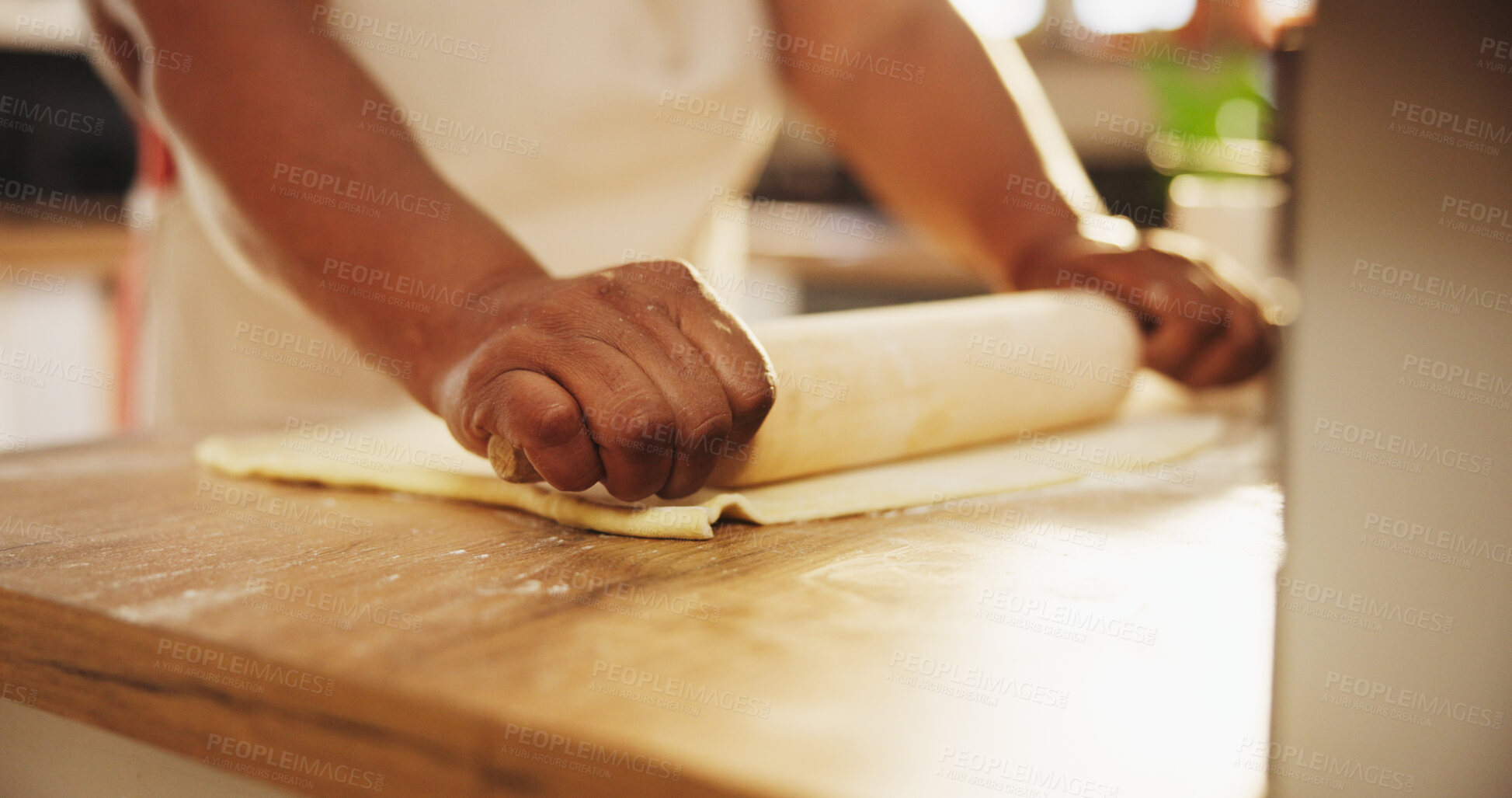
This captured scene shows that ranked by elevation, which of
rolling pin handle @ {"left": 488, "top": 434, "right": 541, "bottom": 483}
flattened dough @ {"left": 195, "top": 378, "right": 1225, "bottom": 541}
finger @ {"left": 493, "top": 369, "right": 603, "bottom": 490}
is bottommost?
flattened dough @ {"left": 195, "top": 378, "right": 1225, "bottom": 541}

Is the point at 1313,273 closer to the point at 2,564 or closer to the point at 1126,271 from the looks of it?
the point at 2,564

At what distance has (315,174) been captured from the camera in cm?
67

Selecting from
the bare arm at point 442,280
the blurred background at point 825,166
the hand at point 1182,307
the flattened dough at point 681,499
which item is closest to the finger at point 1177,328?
the hand at point 1182,307

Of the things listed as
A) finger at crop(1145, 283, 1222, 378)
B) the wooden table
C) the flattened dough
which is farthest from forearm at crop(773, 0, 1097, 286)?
the wooden table

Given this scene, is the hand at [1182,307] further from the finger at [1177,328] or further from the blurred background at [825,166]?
the blurred background at [825,166]

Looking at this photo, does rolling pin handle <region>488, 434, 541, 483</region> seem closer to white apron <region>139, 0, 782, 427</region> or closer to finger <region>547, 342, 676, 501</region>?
finger <region>547, 342, 676, 501</region>

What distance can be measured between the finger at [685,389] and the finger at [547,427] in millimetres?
44

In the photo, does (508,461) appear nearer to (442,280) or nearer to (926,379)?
(442,280)

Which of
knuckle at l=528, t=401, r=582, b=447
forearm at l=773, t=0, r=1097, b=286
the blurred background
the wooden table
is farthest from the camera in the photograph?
the blurred background

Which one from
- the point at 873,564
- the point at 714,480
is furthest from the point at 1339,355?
the point at 714,480

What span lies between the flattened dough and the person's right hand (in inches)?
1.7

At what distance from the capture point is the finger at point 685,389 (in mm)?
530

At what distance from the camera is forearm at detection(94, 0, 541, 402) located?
0.64m

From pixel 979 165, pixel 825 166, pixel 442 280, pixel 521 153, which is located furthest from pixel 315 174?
pixel 825 166
